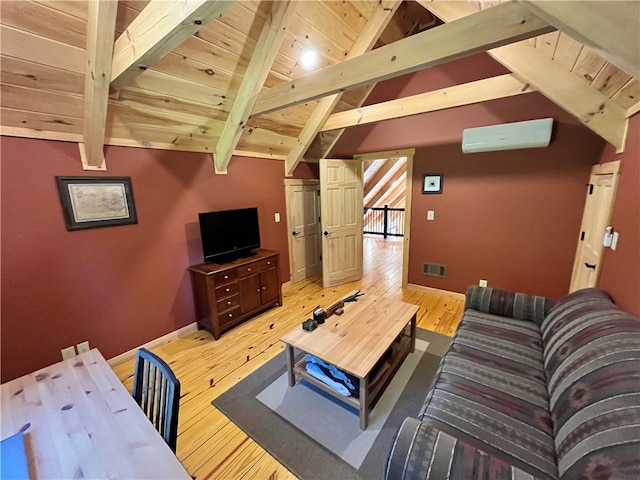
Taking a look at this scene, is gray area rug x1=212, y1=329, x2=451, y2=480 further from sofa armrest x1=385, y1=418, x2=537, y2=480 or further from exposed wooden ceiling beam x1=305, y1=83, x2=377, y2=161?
exposed wooden ceiling beam x1=305, y1=83, x2=377, y2=161

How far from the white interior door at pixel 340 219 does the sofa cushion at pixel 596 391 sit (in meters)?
2.87

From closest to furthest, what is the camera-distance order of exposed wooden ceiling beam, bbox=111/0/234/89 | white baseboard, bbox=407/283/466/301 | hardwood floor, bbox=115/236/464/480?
exposed wooden ceiling beam, bbox=111/0/234/89 < hardwood floor, bbox=115/236/464/480 < white baseboard, bbox=407/283/466/301

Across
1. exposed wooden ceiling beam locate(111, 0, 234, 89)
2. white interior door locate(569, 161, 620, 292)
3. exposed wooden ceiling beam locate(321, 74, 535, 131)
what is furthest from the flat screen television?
white interior door locate(569, 161, 620, 292)

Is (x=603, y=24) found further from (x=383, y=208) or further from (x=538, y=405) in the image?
(x=383, y=208)

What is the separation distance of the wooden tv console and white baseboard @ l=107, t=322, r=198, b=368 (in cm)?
11

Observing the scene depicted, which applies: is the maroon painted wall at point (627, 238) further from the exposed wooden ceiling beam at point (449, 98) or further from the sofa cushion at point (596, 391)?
the exposed wooden ceiling beam at point (449, 98)

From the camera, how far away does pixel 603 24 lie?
0.91 m

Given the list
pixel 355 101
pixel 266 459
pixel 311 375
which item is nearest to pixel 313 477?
pixel 266 459

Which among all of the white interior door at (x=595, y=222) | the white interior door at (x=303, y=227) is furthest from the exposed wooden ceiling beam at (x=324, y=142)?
the white interior door at (x=595, y=222)

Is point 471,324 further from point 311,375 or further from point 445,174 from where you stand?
point 445,174

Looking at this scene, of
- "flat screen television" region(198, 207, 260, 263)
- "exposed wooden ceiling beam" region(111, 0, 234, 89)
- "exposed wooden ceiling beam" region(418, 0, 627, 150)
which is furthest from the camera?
"flat screen television" region(198, 207, 260, 263)

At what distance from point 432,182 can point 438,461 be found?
3.30 meters

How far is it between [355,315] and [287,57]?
2.59 m

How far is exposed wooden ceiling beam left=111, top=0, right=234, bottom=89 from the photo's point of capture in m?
1.32
